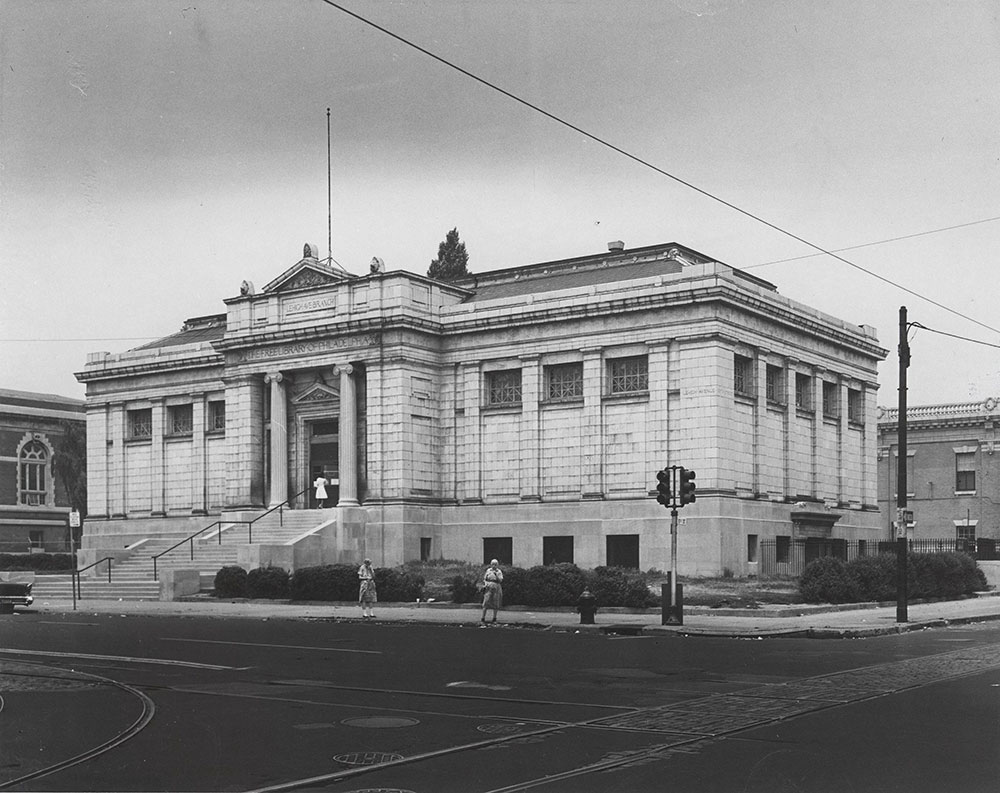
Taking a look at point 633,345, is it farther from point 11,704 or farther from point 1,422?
point 1,422

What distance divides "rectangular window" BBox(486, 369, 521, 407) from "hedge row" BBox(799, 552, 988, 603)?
16.7 m

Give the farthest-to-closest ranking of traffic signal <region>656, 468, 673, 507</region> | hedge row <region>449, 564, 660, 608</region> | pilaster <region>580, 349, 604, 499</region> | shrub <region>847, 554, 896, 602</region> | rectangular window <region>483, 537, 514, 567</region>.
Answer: rectangular window <region>483, 537, 514, 567</region> < pilaster <region>580, 349, 604, 499</region> < shrub <region>847, 554, 896, 602</region> < hedge row <region>449, 564, 660, 608</region> < traffic signal <region>656, 468, 673, 507</region>

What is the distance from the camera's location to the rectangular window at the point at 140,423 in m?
63.8

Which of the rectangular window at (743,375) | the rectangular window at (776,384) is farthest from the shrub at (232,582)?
the rectangular window at (776,384)

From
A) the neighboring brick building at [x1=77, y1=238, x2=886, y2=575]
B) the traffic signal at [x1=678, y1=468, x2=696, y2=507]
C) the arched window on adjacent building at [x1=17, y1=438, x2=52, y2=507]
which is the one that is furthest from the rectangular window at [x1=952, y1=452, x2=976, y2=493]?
the arched window on adjacent building at [x1=17, y1=438, x2=52, y2=507]

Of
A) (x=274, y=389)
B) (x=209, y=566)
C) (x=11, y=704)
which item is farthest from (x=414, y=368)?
(x=11, y=704)

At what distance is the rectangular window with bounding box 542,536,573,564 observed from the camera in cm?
4944

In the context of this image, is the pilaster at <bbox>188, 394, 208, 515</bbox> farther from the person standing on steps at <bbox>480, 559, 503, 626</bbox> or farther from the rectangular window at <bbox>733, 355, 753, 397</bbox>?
the person standing on steps at <bbox>480, 559, 503, 626</bbox>

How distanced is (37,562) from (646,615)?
42454 mm

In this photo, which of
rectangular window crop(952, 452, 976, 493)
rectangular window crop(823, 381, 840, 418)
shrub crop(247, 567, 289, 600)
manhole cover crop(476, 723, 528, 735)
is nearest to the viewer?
manhole cover crop(476, 723, 528, 735)

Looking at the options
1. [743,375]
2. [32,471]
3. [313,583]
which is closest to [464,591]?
[313,583]

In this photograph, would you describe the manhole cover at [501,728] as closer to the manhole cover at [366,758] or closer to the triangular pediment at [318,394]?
the manhole cover at [366,758]

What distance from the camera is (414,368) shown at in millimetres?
51469

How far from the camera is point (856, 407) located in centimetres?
5709
